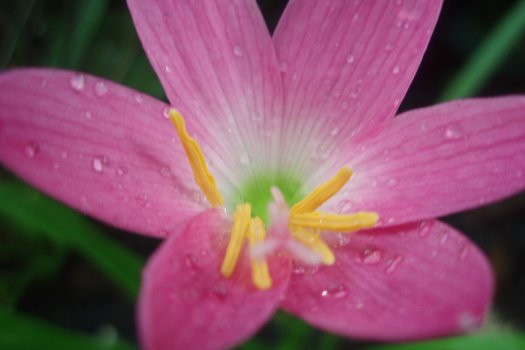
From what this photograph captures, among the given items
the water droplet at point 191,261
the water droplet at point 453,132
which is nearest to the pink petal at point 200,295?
the water droplet at point 191,261

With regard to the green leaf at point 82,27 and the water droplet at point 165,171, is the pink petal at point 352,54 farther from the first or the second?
the green leaf at point 82,27

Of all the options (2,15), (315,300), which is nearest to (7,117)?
(315,300)

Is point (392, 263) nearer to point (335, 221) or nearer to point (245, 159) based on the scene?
point (335, 221)

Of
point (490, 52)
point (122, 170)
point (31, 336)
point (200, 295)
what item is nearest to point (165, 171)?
point (122, 170)

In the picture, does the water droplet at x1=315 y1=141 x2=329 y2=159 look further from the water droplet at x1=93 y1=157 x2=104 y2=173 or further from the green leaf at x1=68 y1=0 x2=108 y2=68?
the green leaf at x1=68 y1=0 x2=108 y2=68

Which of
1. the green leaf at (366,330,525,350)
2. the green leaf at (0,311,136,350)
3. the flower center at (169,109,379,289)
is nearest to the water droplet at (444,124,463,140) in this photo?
the flower center at (169,109,379,289)

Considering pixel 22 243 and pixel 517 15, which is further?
pixel 22 243

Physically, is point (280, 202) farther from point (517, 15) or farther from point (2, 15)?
point (2, 15)
